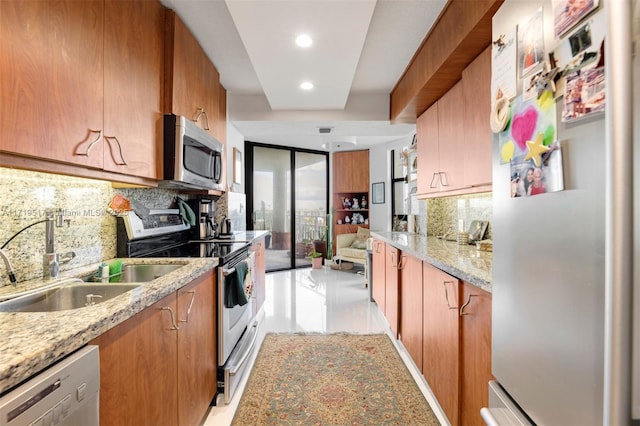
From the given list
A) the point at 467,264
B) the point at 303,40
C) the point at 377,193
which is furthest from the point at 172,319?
the point at 377,193

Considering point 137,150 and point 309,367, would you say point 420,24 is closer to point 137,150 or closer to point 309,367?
point 137,150

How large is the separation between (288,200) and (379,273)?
2.97 metres

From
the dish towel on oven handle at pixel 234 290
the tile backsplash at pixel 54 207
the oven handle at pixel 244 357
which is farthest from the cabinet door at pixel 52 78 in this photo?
the oven handle at pixel 244 357

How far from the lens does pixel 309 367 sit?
2.21 metres

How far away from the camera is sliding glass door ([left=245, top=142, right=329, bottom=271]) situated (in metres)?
5.32

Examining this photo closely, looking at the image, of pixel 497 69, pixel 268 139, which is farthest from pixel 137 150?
pixel 268 139

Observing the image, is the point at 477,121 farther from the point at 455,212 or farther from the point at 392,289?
the point at 392,289

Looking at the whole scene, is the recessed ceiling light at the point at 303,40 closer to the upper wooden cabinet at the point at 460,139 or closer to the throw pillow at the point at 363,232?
the upper wooden cabinet at the point at 460,139

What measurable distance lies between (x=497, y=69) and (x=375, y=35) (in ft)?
4.60

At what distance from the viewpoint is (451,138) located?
2061mm

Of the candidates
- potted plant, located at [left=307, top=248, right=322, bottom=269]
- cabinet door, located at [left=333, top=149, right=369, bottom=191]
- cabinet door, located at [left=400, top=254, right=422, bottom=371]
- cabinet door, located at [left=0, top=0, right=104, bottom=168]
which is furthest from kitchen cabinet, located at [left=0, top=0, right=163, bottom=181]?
cabinet door, located at [left=333, top=149, right=369, bottom=191]

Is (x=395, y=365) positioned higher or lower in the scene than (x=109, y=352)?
lower

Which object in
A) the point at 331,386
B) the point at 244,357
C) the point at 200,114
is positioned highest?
the point at 200,114

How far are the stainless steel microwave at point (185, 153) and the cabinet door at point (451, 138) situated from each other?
1803mm
